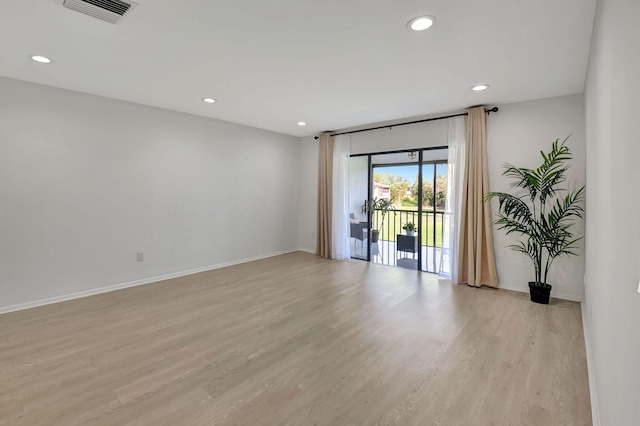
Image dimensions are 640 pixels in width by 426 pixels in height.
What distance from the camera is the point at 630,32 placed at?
39.8 inches

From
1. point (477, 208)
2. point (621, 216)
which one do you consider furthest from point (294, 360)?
point (477, 208)

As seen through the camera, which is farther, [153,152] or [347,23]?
[153,152]

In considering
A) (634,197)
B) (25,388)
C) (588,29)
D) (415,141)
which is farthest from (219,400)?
(415,141)

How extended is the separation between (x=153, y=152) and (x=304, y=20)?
3231 millimetres

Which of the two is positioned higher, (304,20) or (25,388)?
(304,20)

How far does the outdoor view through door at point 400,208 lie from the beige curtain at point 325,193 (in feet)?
1.41

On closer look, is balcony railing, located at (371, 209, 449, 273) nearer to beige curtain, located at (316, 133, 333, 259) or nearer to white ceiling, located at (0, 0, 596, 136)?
beige curtain, located at (316, 133, 333, 259)

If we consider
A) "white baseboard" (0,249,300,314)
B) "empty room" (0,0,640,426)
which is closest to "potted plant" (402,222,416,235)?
"empty room" (0,0,640,426)

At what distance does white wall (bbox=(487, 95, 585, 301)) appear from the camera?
11.6 feet

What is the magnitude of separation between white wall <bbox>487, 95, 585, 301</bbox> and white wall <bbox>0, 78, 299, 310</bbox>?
4.05m

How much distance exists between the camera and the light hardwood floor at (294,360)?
5.83ft

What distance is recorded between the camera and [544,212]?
12.2 ft

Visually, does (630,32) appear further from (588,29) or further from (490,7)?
(588,29)

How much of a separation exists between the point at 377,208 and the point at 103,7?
460cm
